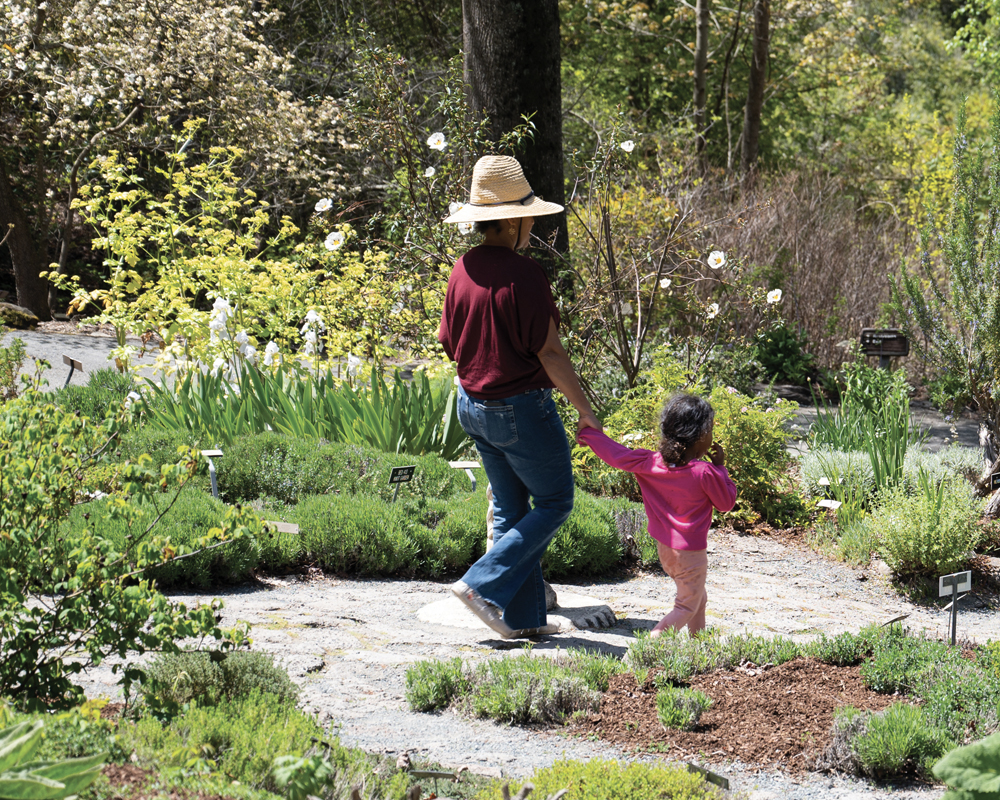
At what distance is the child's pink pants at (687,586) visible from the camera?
379 cm

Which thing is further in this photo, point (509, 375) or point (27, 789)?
point (509, 375)

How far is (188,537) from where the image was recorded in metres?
4.34

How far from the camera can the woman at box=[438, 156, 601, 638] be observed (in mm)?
3539

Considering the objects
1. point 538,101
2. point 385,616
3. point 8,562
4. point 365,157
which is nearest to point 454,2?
point 365,157

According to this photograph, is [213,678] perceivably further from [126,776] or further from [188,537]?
[188,537]

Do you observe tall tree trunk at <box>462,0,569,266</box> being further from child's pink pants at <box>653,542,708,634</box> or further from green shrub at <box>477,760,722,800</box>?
green shrub at <box>477,760,722,800</box>

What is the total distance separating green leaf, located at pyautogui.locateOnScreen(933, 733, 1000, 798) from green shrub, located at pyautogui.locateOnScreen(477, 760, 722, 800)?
70cm

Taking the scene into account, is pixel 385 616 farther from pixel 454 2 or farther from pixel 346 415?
pixel 454 2

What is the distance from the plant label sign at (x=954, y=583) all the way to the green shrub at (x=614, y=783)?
1.29m

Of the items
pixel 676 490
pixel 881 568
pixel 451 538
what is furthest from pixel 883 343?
pixel 676 490

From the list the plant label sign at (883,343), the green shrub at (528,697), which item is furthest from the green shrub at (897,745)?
the plant label sign at (883,343)

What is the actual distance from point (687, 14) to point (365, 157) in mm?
7340

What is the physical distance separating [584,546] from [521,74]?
11.8 ft

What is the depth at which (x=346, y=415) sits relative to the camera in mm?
6164
